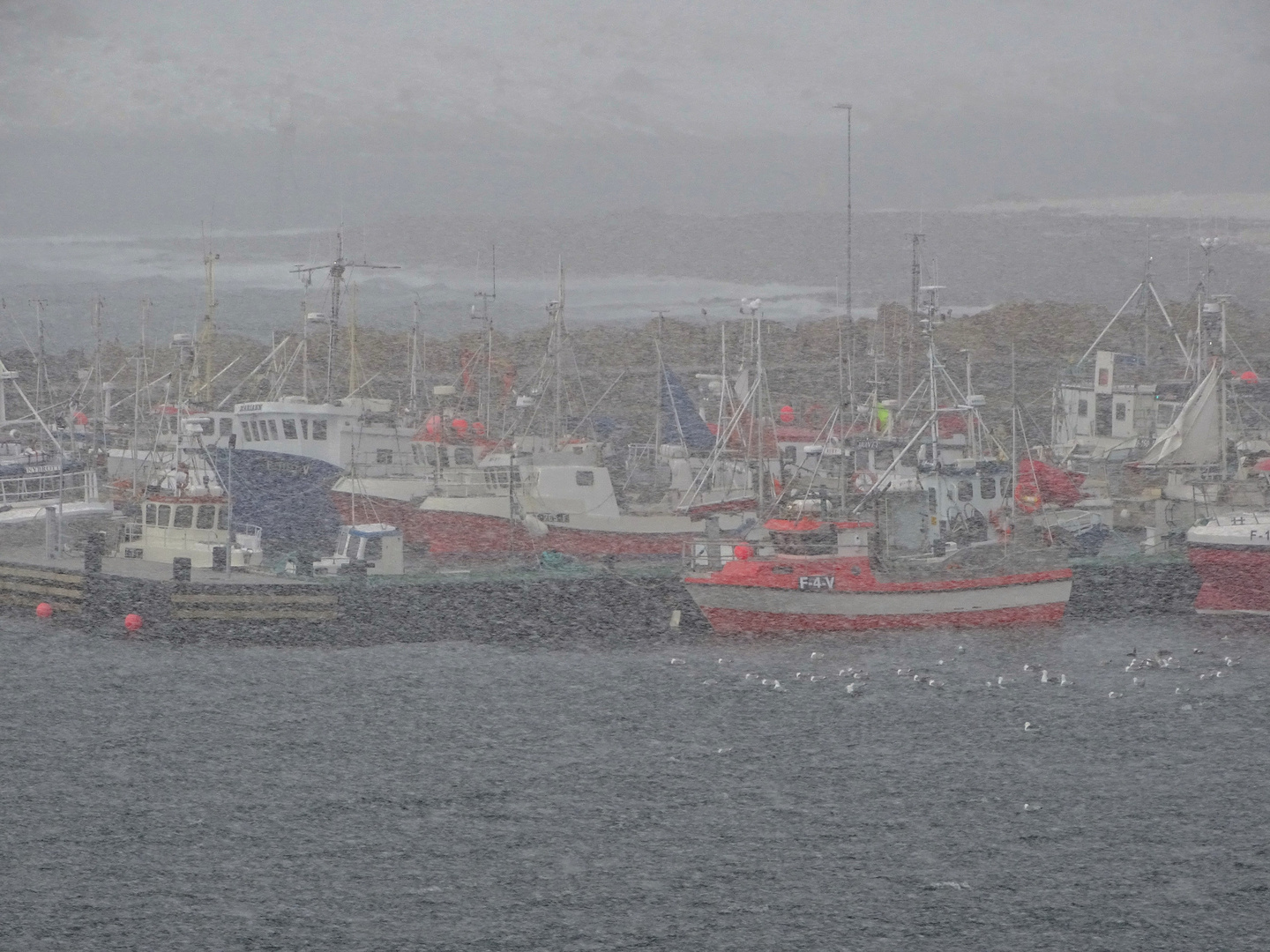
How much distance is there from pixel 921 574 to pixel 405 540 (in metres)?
6.60

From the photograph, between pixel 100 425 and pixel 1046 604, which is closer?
pixel 1046 604

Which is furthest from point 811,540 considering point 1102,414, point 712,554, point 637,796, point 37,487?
point 1102,414

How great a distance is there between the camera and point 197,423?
653 inches

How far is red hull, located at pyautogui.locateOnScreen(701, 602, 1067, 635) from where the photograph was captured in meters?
14.5

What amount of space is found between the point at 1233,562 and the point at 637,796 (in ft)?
27.5

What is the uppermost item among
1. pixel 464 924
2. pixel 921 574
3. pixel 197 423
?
pixel 197 423

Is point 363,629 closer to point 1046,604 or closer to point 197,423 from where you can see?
point 197,423

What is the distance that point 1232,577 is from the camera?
16.0 meters

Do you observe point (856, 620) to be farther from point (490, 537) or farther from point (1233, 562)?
point (490, 537)

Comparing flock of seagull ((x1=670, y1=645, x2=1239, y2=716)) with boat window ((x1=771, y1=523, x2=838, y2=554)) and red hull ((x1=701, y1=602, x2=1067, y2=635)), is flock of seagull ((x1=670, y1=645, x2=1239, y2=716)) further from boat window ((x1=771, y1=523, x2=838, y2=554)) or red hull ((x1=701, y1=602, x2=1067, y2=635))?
boat window ((x1=771, y1=523, x2=838, y2=554))

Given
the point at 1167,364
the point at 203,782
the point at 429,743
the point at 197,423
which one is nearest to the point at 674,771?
the point at 429,743

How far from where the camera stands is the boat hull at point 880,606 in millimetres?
14367

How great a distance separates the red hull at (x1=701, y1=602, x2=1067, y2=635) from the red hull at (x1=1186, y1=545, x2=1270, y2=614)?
178 centimetres

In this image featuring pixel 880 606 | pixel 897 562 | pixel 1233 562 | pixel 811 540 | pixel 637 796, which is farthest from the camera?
pixel 1233 562
